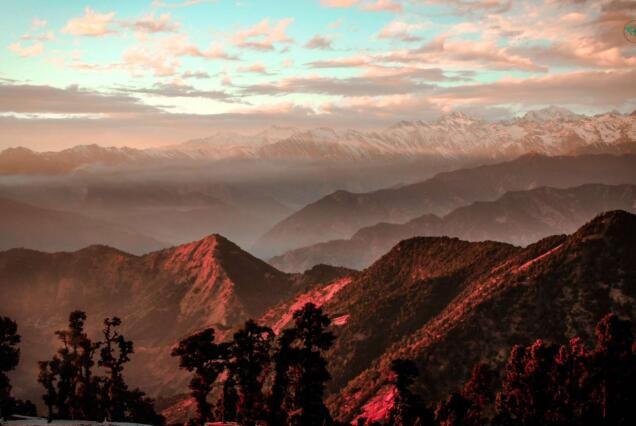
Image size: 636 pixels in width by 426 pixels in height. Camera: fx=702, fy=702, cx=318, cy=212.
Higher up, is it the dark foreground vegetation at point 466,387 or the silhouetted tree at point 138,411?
the dark foreground vegetation at point 466,387

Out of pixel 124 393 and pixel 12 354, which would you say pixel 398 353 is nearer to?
pixel 124 393

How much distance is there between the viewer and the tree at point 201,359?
106188 mm

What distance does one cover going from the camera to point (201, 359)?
106 m

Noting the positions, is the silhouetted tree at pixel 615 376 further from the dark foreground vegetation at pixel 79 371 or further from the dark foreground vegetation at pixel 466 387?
the dark foreground vegetation at pixel 79 371

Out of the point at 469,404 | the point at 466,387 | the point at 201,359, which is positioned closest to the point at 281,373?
the point at 201,359

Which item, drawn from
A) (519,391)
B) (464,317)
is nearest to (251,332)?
(519,391)

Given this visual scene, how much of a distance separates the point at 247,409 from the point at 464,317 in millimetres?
102176

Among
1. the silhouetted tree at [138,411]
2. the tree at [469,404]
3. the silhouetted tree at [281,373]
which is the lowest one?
the silhouetted tree at [138,411]

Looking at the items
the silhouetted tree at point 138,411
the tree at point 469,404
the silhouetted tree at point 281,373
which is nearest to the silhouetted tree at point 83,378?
the silhouetted tree at point 138,411

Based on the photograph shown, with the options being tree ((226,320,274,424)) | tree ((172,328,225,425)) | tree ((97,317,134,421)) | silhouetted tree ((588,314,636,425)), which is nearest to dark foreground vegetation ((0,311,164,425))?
tree ((97,317,134,421))

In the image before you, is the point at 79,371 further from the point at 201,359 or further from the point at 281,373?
the point at 281,373

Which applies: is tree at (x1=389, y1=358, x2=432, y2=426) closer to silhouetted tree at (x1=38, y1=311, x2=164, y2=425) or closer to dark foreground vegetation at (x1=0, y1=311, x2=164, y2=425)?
dark foreground vegetation at (x1=0, y1=311, x2=164, y2=425)

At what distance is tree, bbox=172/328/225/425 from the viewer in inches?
4181

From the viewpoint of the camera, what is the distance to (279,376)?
97312 mm
